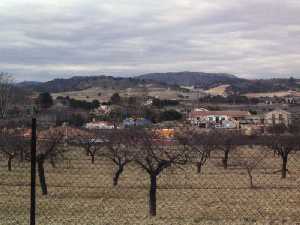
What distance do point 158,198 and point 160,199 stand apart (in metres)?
0.26

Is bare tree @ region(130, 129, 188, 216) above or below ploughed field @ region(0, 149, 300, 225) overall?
above

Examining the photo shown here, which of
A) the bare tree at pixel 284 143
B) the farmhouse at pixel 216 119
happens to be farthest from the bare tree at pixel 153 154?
the farmhouse at pixel 216 119

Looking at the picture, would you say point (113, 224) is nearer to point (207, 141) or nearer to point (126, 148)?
point (126, 148)

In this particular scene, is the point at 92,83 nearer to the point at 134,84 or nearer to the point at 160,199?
the point at 134,84

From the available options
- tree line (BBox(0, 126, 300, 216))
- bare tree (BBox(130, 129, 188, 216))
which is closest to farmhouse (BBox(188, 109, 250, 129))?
tree line (BBox(0, 126, 300, 216))

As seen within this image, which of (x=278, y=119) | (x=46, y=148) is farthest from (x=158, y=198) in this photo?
(x=46, y=148)

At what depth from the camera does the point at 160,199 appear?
16438mm

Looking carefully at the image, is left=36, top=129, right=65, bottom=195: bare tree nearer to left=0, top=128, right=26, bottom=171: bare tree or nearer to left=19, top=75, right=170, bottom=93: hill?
left=0, top=128, right=26, bottom=171: bare tree

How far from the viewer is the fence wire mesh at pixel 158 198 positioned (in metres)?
10.1

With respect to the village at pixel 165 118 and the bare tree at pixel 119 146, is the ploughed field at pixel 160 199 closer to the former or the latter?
the bare tree at pixel 119 146

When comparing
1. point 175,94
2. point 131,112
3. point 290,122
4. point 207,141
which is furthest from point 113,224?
point 175,94

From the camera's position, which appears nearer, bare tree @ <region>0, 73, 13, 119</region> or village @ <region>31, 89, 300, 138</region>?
village @ <region>31, 89, 300, 138</region>

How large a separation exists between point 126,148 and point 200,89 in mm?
97920

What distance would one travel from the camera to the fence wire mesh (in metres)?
10.1
